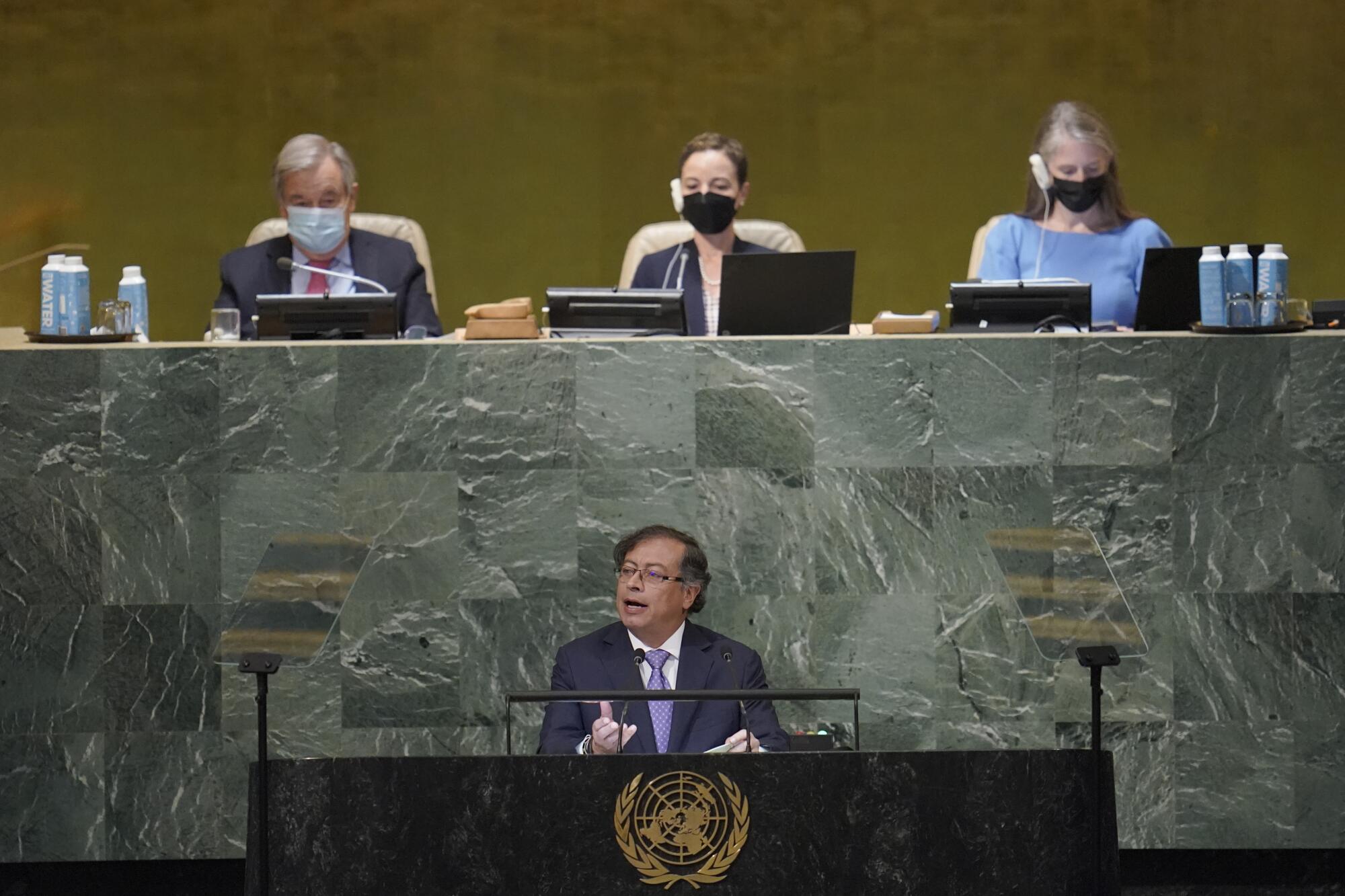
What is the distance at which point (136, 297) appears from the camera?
4441 mm

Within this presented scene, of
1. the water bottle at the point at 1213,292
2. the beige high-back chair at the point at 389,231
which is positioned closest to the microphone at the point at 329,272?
the beige high-back chair at the point at 389,231

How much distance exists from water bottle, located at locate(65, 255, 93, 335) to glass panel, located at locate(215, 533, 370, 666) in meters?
1.28

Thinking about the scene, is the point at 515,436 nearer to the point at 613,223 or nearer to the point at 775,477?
the point at 775,477

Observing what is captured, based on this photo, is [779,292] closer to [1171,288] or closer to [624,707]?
[1171,288]

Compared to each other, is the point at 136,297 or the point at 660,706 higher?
the point at 136,297

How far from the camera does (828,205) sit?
7.18 m

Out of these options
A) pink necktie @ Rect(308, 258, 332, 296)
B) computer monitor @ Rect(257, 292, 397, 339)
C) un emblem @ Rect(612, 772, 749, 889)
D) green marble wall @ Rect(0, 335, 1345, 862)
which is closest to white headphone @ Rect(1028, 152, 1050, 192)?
green marble wall @ Rect(0, 335, 1345, 862)

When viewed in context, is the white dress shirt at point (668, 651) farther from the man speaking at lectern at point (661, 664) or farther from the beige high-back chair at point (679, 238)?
the beige high-back chair at point (679, 238)

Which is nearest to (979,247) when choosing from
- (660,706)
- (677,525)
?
(677,525)

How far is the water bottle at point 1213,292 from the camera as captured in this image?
407 cm

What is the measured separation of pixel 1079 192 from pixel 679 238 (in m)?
1.22

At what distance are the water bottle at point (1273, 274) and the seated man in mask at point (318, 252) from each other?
7.39 ft

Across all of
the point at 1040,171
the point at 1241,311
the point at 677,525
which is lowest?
the point at 677,525

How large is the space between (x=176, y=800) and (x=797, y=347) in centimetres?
178
